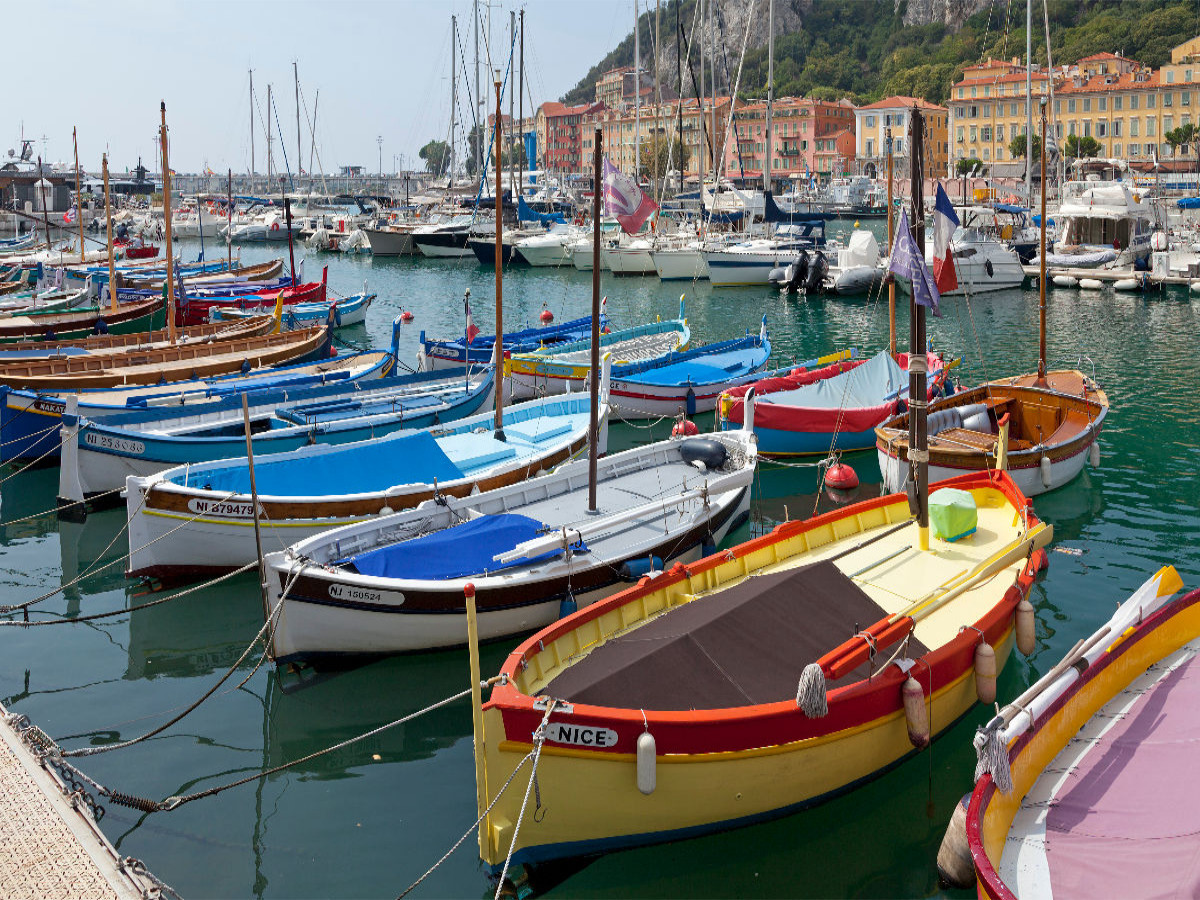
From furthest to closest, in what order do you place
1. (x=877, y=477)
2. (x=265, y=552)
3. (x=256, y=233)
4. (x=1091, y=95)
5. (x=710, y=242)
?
(x=1091, y=95), (x=256, y=233), (x=710, y=242), (x=877, y=477), (x=265, y=552)

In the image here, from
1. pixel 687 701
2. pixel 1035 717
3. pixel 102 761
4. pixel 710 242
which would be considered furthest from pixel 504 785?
pixel 710 242

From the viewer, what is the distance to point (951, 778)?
1201 centimetres

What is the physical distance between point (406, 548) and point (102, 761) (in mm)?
4528

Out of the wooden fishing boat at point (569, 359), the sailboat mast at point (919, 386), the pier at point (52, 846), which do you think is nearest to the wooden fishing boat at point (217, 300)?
the wooden fishing boat at point (569, 359)

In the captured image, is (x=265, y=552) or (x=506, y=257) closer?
(x=265, y=552)

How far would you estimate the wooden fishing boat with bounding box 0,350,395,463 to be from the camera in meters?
22.9

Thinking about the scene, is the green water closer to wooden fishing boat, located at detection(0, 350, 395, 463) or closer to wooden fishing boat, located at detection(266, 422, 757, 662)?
wooden fishing boat, located at detection(266, 422, 757, 662)

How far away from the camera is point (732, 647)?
11133 millimetres

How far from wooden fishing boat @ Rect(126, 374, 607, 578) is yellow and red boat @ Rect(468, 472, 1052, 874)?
6.37m

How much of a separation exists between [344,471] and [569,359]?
1273 centimetres

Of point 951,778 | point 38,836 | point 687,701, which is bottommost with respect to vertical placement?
point 951,778

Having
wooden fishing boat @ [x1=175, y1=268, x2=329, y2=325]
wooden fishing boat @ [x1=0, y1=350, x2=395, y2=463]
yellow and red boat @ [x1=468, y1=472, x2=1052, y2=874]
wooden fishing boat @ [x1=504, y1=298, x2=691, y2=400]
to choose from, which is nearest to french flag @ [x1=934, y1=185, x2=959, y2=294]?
yellow and red boat @ [x1=468, y1=472, x2=1052, y2=874]

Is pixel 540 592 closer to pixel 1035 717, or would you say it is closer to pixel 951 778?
pixel 951 778

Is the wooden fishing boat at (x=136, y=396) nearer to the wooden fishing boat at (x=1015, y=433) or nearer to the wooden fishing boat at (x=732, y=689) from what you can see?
the wooden fishing boat at (x=1015, y=433)
